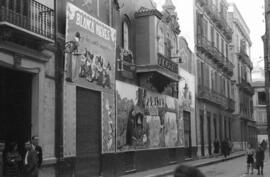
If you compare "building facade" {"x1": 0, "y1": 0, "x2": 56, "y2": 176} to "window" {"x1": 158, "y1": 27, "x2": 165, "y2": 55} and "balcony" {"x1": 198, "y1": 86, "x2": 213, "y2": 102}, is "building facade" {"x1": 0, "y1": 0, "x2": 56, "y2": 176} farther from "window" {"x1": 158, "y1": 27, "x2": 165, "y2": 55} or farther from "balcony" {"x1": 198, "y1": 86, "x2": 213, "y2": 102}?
"balcony" {"x1": 198, "y1": 86, "x2": 213, "y2": 102}

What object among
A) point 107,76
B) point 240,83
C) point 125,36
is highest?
point 240,83

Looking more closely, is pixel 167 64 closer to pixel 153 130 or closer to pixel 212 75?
pixel 153 130

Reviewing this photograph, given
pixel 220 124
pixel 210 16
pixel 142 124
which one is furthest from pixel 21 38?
pixel 220 124

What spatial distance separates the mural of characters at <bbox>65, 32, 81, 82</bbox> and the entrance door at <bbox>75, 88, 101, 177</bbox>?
0.93m

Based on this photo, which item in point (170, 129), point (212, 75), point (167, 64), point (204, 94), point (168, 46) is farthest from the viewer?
point (212, 75)

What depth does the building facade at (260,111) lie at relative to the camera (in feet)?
288

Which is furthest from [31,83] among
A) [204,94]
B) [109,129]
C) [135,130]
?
[204,94]

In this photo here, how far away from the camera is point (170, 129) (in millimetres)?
27938

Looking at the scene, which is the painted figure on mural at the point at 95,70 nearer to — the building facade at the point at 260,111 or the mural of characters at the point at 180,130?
the mural of characters at the point at 180,130

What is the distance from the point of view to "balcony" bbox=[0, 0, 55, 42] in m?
13.1

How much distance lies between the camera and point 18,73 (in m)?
15.1

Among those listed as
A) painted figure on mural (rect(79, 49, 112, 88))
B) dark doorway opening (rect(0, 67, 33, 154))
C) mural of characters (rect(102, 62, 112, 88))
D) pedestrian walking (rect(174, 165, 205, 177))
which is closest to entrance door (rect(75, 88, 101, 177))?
painted figure on mural (rect(79, 49, 112, 88))

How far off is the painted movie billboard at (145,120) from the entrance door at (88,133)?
1774mm

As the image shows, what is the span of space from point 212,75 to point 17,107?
2789 cm
